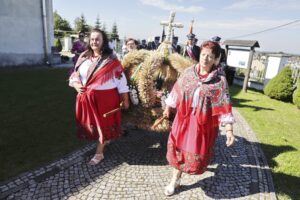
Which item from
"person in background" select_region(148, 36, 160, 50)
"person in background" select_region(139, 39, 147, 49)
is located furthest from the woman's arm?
"person in background" select_region(139, 39, 147, 49)

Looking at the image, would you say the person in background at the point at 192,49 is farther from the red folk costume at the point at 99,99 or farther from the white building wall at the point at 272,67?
the white building wall at the point at 272,67

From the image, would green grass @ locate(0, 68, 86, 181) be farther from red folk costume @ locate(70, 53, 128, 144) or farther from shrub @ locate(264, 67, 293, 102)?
shrub @ locate(264, 67, 293, 102)

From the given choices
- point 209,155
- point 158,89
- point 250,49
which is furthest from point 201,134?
point 250,49

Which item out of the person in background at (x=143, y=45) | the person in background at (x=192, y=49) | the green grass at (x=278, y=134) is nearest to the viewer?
the green grass at (x=278, y=134)

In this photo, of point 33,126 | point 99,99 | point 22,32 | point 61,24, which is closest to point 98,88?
point 99,99

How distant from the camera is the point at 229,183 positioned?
3713mm

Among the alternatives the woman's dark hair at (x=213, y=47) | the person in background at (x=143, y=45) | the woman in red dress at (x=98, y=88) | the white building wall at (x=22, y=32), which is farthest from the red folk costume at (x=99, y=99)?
the white building wall at (x=22, y=32)

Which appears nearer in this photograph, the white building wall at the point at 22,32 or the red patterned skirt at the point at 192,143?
the red patterned skirt at the point at 192,143

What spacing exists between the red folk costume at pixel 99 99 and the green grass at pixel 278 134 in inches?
107

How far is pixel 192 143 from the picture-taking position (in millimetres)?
2930

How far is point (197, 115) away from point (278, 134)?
13.6 feet

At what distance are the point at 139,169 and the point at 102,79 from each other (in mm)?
1542

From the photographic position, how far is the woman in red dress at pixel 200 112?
111 inches

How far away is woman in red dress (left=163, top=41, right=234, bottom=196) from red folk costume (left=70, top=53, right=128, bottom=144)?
96cm
